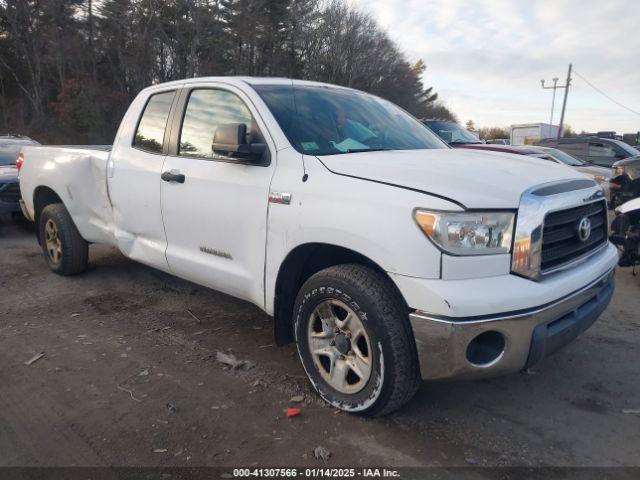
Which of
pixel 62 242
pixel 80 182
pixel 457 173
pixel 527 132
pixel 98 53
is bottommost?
pixel 62 242

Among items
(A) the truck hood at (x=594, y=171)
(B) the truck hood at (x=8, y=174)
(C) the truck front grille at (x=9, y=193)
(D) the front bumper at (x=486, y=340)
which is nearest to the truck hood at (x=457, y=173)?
(D) the front bumper at (x=486, y=340)

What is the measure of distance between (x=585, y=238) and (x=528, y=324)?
0.80 meters

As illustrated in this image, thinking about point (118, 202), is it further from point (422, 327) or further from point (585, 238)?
point (585, 238)

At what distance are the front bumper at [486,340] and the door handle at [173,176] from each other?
210 cm

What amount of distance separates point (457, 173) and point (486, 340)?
0.87m

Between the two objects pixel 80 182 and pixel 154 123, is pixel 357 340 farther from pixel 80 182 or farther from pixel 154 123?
pixel 80 182

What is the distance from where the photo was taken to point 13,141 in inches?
423

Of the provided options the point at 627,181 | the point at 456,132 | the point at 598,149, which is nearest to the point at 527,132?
the point at 598,149

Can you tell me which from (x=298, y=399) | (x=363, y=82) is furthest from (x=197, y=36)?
(x=298, y=399)

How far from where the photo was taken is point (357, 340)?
2.91m

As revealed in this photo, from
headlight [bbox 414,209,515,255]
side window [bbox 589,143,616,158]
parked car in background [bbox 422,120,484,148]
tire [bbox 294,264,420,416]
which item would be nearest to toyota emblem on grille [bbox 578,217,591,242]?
headlight [bbox 414,209,515,255]

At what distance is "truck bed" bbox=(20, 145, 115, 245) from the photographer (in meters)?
4.91

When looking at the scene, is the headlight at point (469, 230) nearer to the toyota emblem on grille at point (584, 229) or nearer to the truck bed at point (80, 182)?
the toyota emblem on grille at point (584, 229)

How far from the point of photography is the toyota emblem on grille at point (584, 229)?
9.77 feet
